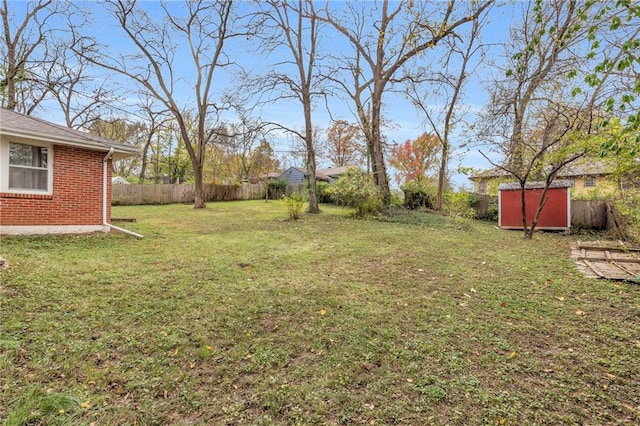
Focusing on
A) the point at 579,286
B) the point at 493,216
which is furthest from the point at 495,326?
the point at 493,216

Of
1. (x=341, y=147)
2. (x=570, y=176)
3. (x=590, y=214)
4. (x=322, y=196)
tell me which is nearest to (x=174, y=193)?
(x=322, y=196)

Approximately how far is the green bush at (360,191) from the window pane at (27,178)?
9.22m

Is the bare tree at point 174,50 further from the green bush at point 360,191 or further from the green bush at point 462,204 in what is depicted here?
the green bush at point 462,204

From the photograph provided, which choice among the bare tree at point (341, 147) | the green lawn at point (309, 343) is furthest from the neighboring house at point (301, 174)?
the green lawn at point (309, 343)

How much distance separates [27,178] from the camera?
681cm

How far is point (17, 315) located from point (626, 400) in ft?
16.8

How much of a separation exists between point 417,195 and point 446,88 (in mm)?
5632

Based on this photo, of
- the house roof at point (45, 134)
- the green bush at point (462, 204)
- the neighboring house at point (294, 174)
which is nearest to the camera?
the house roof at point (45, 134)

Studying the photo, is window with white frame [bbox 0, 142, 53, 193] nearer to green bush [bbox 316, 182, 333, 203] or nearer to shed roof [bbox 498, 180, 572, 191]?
shed roof [bbox 498, 180, 572, 191]

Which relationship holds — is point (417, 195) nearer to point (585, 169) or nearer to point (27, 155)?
point (585, 169)

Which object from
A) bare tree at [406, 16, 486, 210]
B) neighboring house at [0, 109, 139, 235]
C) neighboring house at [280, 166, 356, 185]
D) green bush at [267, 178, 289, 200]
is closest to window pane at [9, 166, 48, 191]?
neighboring house at [0, 109, 139, 235]

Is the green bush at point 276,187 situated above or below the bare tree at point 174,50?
below

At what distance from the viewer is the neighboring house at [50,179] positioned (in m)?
6.49

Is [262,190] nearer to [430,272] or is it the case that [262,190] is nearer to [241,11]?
[241,11]
